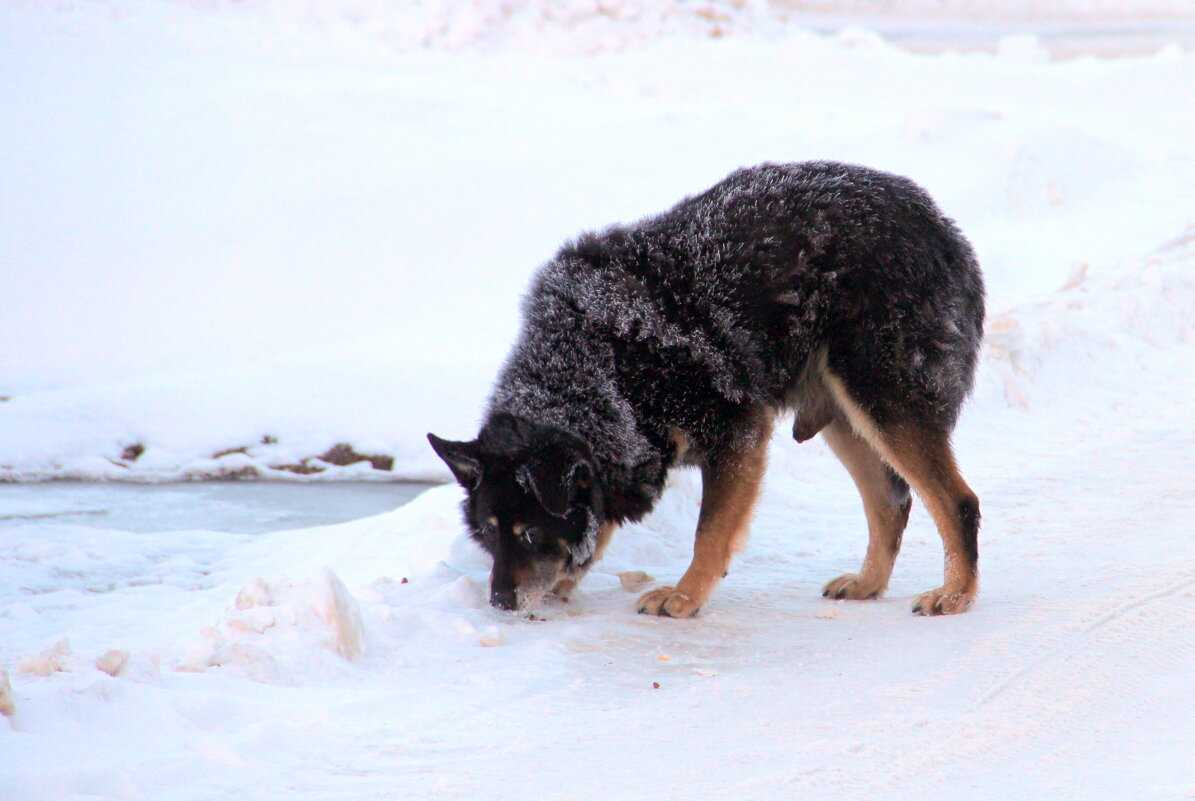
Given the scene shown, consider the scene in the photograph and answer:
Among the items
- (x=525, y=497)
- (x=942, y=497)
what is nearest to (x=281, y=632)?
(x=525, y=497)

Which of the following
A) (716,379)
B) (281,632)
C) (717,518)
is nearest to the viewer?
(281,632)

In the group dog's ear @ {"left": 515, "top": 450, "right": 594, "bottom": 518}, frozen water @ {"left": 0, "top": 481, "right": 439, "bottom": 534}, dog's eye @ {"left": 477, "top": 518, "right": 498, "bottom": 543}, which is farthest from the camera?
frozen water @ {"left": 0, "top": 481, "right": 439, "bottom": 534}

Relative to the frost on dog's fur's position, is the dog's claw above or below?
below

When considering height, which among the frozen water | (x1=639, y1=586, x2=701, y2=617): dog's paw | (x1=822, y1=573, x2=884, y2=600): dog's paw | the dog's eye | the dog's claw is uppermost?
the dog's eye

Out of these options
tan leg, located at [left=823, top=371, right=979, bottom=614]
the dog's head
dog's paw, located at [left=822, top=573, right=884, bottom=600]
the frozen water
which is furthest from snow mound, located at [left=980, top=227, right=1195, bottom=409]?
the dog's head

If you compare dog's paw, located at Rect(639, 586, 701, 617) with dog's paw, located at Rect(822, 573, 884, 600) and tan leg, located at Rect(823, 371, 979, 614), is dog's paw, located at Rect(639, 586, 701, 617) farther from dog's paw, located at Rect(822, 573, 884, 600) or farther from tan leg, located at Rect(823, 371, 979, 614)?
tan leg, located at Rect(823, 371, 979, 614)

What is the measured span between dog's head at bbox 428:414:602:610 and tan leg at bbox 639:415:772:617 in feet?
1.52

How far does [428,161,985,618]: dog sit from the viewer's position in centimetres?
409

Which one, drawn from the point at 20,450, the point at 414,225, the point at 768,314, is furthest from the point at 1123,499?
the point at 414,225

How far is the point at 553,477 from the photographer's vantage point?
3949mm

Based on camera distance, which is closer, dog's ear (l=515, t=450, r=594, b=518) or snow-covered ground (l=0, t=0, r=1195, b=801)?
snow-covered ground (l=0, t=0, r=1195, b=801)

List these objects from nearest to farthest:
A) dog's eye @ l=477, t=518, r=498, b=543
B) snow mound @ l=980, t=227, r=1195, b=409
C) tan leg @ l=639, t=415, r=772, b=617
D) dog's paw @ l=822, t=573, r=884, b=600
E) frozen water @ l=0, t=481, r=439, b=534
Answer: dog's eye @ l=477, t=518, r=498, b=543 → tan leg @ l=639, t=415, r=772, b=617 → dog's paw @ l=822, t=573, r=884, b=600 → frozen water @ l=0, t=481, r=439, b=534 → snow mound @ l=980, t=227, r=1195, b=409

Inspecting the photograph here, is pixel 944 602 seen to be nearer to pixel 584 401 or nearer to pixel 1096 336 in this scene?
pixel 584 401

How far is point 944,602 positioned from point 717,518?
978mm
